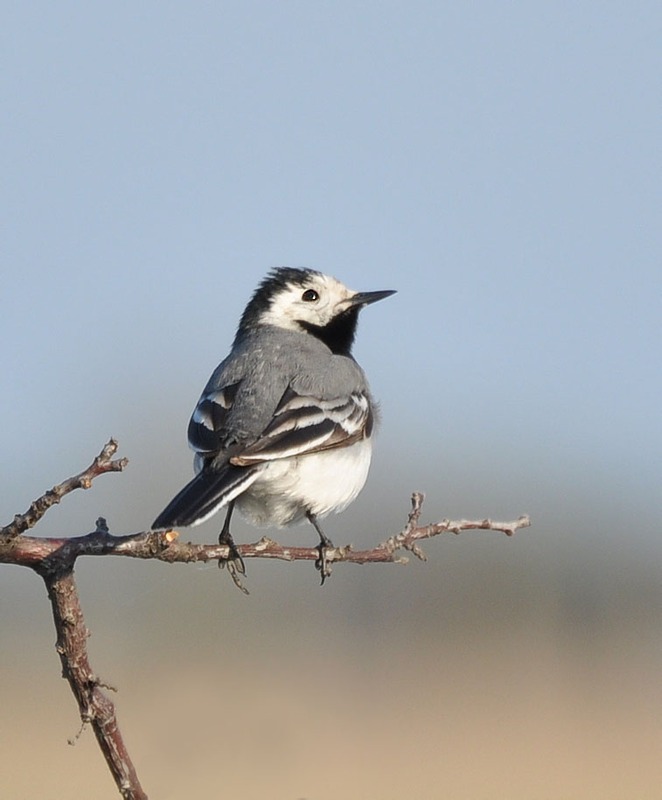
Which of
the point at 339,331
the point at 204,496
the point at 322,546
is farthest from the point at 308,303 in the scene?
the point at 204,496

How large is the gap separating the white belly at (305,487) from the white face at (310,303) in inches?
71.5

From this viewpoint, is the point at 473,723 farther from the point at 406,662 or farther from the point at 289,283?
the point at 289,283

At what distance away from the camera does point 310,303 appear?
9.11 meters

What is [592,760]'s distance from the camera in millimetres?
17078

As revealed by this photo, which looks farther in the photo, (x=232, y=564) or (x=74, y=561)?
(x=232, y=564)

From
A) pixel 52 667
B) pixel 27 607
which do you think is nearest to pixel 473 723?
pixel 52 667

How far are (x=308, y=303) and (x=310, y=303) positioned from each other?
0.5 inches

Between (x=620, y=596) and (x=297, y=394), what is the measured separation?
78.9 feet

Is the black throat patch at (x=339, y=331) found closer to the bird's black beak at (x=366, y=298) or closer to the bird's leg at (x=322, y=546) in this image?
the bird's black beak at (x=366, y=298)

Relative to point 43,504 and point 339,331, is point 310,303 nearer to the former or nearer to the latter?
point 339,331

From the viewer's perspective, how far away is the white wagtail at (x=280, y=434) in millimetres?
6363

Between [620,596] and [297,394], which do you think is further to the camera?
[620,596]

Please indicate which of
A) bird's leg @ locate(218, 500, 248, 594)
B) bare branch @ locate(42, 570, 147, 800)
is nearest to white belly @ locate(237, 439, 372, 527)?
bird's leg @ locate(218, 500, 248, 594)

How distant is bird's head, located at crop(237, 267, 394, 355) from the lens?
29.6 feet
